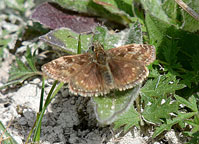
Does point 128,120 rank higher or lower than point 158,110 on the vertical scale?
lower

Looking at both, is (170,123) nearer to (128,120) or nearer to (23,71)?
(128,120)

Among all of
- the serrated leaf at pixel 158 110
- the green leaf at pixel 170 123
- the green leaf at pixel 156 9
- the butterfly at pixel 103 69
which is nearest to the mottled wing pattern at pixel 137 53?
the butterfly at pixel 103 69

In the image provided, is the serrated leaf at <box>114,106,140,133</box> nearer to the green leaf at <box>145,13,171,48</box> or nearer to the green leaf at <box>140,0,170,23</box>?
the green leaf at <box>145,13,171,48</box>

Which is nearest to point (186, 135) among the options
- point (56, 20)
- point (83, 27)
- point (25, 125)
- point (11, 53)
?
point (25, 125)

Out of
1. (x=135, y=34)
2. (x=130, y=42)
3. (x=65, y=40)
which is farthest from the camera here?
(x=65, y=40)

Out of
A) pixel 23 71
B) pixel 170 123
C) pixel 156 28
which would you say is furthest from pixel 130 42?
pixel 23 71

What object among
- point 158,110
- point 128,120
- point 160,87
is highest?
point 160,87

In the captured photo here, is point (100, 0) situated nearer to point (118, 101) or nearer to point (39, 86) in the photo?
point (39, 86)
